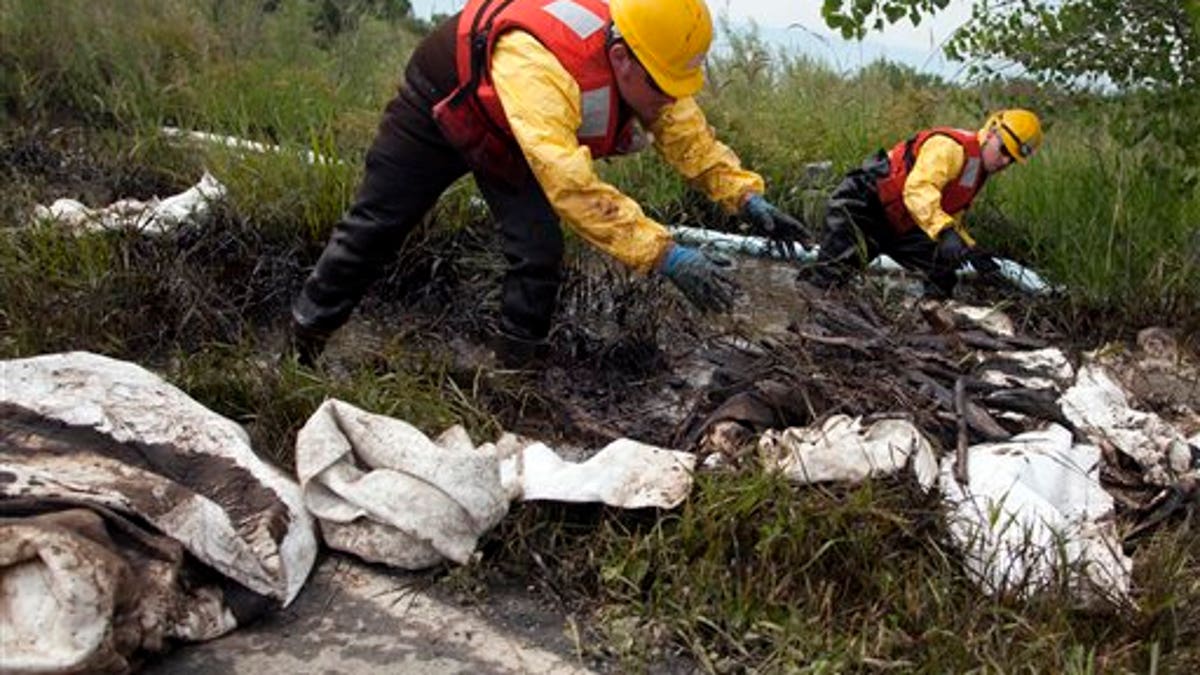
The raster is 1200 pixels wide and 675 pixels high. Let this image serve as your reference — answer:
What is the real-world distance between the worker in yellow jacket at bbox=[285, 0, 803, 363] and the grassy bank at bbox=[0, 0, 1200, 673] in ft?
0.94

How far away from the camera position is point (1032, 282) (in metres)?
4.40

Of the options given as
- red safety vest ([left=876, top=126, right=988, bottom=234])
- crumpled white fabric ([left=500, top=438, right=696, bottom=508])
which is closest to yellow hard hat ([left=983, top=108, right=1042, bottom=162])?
red safety vest ([left=876, top=126, right=988, bottom=234])

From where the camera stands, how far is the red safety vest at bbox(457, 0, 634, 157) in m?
3.09

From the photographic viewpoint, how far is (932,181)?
4.50 meters

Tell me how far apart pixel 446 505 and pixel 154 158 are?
3109mm

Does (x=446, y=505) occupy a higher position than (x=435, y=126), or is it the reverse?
(x=435, y=126)

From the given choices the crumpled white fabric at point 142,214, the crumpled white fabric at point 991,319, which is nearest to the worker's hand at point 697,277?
Answer: the crumpled white fabric at point 991,319

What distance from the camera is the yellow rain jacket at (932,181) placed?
4449mm

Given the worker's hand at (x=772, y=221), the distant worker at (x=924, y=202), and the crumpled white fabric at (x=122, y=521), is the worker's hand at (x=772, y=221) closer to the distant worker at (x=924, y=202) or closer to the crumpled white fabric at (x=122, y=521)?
the distant worker at (x=924, y=202)

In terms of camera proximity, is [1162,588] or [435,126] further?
[435,126]

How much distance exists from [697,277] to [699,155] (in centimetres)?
79

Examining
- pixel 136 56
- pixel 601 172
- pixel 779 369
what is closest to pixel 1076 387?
pixel 779 369

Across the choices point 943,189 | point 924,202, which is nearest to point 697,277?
point 924,202

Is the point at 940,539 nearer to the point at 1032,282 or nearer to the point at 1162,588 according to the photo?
the point at 1162,588
